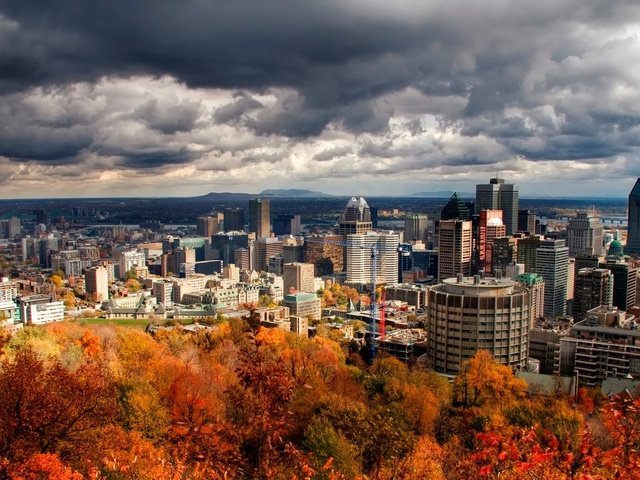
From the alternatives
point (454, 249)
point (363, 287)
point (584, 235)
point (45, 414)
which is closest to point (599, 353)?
point (45, 414)

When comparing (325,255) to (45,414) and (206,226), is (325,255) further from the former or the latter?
(45,414)

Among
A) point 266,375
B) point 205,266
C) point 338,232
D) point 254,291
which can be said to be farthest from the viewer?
point 338,232

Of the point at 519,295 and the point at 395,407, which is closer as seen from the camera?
the point at 395,407

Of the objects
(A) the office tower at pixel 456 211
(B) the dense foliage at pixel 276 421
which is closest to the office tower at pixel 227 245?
(A) the office tower at pixel 456 211

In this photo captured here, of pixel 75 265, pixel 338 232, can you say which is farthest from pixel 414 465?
pixel 338 232

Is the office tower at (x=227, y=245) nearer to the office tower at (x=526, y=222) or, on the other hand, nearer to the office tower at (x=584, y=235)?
the office tower at (x=526, y=222)

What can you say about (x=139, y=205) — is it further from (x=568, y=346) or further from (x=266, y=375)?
(x=266, y=375)

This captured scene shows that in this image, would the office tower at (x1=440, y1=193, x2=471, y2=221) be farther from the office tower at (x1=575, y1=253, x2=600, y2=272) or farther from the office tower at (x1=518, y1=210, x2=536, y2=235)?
the office tower at (x1=575, y1=253, x2=600, y2=272)
